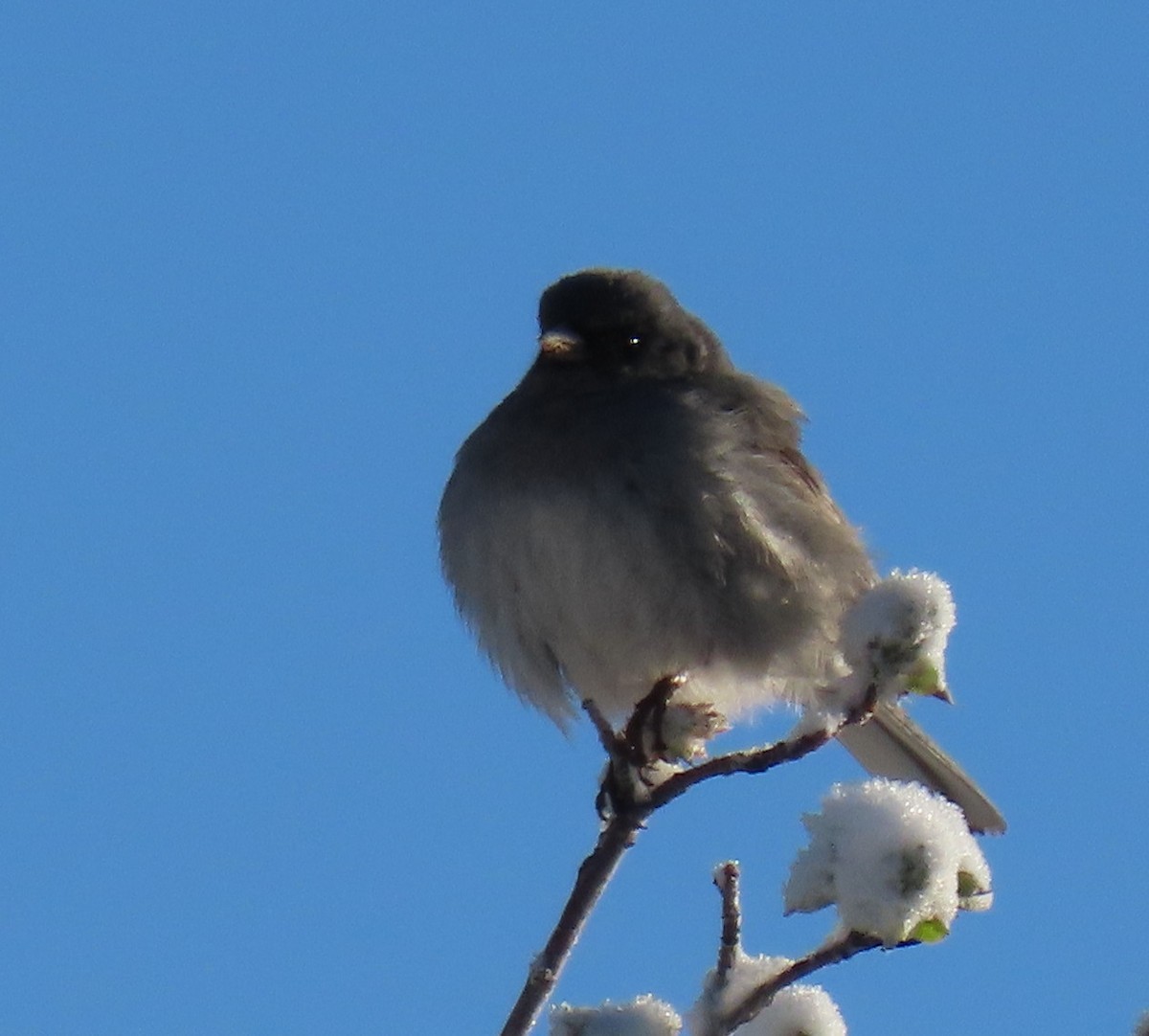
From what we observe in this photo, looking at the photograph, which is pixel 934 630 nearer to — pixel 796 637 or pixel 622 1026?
pixel 622 1026

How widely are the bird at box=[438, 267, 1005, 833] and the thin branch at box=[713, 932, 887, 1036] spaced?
4.74 ft

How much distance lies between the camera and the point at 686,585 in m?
4.03

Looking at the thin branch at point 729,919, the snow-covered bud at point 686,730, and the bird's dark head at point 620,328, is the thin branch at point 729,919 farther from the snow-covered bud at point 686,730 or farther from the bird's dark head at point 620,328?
the bird's dark head at point 620,328

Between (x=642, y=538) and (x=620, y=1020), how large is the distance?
1755 millimetres

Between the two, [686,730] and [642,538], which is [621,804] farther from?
[642,538]

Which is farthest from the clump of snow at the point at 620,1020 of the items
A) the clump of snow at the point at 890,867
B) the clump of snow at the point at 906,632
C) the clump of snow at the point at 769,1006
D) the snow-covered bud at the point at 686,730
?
the snow-covered bud at the point at 686,730

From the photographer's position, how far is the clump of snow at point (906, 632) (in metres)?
2.70

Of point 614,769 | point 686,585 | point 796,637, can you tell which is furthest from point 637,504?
point 614,769

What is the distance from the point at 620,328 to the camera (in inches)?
187

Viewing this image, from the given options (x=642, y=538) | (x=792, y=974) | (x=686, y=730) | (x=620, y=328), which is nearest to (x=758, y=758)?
(x=686, y=730)

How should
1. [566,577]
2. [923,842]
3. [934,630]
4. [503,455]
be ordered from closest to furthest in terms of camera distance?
[923,842] → [934,630] → [566,577] → [503,455]

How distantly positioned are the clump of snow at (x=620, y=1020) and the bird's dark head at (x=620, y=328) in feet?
8.07

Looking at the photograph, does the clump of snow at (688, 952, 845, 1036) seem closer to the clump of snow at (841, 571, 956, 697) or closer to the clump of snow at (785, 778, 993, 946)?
the clump of snow at (785, 778, 993, 946)

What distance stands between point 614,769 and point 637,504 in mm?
1256
